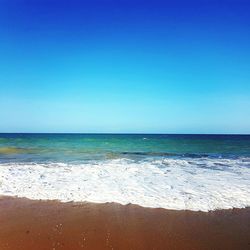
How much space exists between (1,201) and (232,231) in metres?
5.84

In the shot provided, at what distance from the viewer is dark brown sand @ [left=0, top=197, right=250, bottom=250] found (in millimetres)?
5277

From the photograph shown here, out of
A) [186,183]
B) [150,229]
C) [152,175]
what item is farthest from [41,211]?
[152,175]

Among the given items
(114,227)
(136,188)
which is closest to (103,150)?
(136,188)

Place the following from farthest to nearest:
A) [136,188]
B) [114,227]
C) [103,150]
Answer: [103,150], [136,188], [114,227]

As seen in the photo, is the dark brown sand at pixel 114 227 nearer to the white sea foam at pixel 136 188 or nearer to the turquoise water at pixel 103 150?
the white sea foam at pixel 136 188

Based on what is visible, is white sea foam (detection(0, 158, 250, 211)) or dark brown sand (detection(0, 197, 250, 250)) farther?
white sea foam (detection(0, 158, 250, 211))

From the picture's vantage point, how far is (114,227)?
6141mm

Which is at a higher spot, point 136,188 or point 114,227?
point 136,188

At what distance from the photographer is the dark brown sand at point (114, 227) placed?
5.28 metres

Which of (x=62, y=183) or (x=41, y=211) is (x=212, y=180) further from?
(x=41, y=211)

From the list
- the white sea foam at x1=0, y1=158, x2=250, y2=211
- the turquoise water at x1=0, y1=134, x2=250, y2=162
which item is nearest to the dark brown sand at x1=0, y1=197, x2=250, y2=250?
the white sea foam at x1=0, y1=158, x2=250, y2=211

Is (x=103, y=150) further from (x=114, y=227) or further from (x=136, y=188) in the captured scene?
(x=114, y=227)

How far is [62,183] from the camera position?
10328 mm

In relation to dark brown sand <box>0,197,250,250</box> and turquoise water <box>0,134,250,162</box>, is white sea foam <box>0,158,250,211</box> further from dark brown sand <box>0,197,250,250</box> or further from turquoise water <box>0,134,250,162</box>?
turquoise water <box>0,134,250,162</box>
